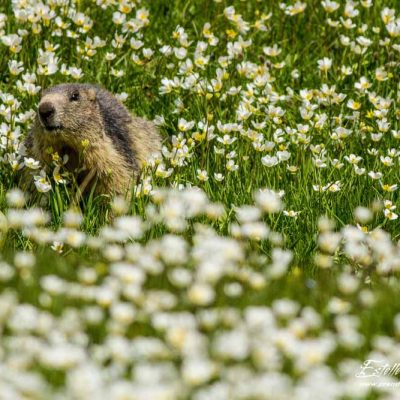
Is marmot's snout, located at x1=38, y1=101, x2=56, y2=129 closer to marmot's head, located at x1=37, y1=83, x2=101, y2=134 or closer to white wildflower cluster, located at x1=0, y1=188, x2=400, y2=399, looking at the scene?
marmot's head, located at x1=37, y1=83, x2=101, y2=134

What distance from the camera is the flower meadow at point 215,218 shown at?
3.67m

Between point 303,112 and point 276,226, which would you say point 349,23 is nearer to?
point 303,112

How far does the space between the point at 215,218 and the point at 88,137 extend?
5.00 ft

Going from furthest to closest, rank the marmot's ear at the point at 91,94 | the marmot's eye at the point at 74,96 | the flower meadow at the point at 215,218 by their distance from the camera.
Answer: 1. the marmot's ear at the point at 91,94
2. the marmot's eye at the point at 74,96
3. the flower meadow at the point at 215,218

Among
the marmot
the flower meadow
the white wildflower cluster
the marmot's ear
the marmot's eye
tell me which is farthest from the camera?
the marmot's ear

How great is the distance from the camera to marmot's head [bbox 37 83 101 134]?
6.55 meters

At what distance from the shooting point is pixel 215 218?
570 centimetres

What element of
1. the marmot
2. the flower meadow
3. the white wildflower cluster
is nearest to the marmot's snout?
the marmot

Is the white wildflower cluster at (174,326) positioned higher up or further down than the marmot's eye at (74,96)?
further down

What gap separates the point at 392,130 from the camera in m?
7.22

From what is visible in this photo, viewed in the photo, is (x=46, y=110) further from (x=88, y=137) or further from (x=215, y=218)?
(x=215, y=218)

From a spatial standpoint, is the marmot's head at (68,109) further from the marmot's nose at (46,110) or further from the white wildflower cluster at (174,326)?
the white wildflower cluster at (174,326)

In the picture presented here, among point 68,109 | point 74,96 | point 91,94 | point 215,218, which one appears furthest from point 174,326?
point 91,94

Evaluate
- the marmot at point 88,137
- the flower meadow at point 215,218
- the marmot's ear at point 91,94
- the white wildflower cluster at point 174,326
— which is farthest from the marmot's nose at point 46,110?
the white wildflower cluster at point 174,326
